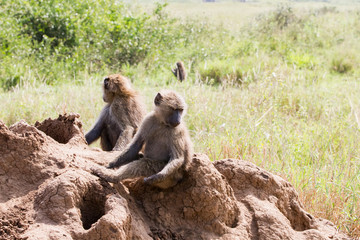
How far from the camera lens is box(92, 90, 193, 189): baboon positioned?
11.3ft

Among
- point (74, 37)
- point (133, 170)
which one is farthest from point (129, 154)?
point (74, 37)

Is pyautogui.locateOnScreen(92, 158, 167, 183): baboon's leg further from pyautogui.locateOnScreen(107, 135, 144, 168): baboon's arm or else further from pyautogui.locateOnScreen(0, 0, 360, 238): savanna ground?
pyautogui.locateOnScreen(0, 0, 360, 238): savanna ground

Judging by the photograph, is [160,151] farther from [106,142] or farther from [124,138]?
[106,142]

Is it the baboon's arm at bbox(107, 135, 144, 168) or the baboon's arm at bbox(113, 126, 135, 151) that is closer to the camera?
the baboon's arm at bbox(107, 135, 144, 168)

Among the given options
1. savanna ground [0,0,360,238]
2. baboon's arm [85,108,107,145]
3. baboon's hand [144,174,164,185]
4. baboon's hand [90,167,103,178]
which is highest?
baboon's hand [90,167,103,178]

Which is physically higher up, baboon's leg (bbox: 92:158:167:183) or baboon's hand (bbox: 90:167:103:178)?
baboon's hand (bbox: 90:167:103:178)

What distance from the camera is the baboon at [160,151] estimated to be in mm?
3451

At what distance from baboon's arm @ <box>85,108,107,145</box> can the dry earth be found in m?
1.35

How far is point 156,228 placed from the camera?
10.8 feet

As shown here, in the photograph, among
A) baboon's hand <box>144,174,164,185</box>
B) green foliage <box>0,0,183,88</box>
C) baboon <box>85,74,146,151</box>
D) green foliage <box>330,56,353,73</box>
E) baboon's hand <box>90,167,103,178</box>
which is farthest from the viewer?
green foliage <box>330,56,353,73</box>

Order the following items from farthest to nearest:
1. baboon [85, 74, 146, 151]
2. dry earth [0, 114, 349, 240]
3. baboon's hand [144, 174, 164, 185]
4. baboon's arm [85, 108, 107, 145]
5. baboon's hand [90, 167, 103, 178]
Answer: baboon's arm [85, 108, 107, 145]
baboon [85, 74, 146, 151]
baboon's hand [144, 174, 164, 185]
baboon's hand [90, 167, 103, 178]
dry earth [0, 114, 349, 240]

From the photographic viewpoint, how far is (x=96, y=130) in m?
5.52

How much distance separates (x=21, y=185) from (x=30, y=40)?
917cm

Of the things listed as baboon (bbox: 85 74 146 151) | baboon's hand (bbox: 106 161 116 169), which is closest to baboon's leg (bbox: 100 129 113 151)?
baboon (bbox: 85 74 146 151)
